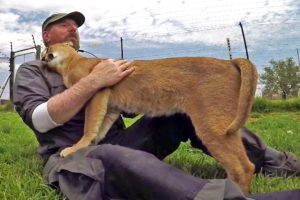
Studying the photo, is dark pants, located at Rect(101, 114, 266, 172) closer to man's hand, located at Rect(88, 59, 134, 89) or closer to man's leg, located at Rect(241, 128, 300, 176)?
man's leg, located at Rect(241, 128, 300, 176)

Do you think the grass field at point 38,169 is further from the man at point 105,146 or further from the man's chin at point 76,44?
the man's chin at point 76,44

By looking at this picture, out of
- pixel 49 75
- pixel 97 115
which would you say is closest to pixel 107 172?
pixel 97 115

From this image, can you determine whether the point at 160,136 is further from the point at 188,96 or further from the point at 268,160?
the point at 268,160

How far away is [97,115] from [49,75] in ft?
2.02

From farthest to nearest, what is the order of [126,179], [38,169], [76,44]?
[76,44], [38,169], [126,179]

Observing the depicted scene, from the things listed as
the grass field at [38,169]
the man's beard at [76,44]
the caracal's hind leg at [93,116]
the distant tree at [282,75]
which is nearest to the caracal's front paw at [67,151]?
the caracal's hind leg at [93,116]

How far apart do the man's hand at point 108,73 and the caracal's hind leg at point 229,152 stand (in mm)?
748

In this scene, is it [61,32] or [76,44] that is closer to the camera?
[61,32]

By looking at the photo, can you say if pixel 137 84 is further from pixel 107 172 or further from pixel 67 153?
pixel 107 172

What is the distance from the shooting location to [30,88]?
3271mm

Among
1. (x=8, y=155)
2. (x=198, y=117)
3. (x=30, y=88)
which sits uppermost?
(x=30, y=88)

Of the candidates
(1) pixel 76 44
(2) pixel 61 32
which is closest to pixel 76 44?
(1) pixel 76 44

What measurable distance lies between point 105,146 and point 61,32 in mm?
1492

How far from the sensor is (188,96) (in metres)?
3.18
